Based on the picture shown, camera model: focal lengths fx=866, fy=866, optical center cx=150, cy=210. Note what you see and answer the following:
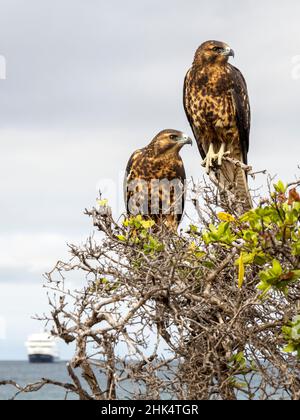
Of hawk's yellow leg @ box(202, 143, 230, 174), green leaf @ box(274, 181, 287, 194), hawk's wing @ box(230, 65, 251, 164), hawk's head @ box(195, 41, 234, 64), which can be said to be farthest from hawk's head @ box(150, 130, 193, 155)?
green leaf @ box(274, 181, 287, 194)

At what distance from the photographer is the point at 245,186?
8508 millimetres

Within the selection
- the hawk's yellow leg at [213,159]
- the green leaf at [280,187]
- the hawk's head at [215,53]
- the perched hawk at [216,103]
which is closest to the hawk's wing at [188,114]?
the perched hawk at [216,103]

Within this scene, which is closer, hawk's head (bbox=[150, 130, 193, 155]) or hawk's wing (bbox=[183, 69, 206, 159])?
hawk's head (bbox=[150, 130, 193, 155])

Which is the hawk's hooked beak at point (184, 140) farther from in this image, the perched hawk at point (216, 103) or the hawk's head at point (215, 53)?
the hawk's head at point (215, 53)

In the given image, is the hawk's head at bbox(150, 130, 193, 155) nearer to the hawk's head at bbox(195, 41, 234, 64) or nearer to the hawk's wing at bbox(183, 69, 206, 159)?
the hawk's wing at bbox(183, 69, 206, 159)

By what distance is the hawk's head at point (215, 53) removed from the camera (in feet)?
31.0

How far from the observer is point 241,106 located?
A: 30.9 feet

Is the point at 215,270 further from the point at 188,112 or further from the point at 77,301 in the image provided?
the point at 188,112

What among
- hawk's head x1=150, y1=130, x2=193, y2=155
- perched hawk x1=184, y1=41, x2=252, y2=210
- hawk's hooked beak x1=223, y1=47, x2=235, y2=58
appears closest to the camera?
hawk's head x1=150, y1=130, x2=193, y2=155

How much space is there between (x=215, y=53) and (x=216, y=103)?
0.59 meters

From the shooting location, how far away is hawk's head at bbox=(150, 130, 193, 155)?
29.5 ft

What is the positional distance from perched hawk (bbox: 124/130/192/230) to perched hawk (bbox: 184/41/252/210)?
1.29 feet

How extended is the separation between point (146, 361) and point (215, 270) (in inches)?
34.1
